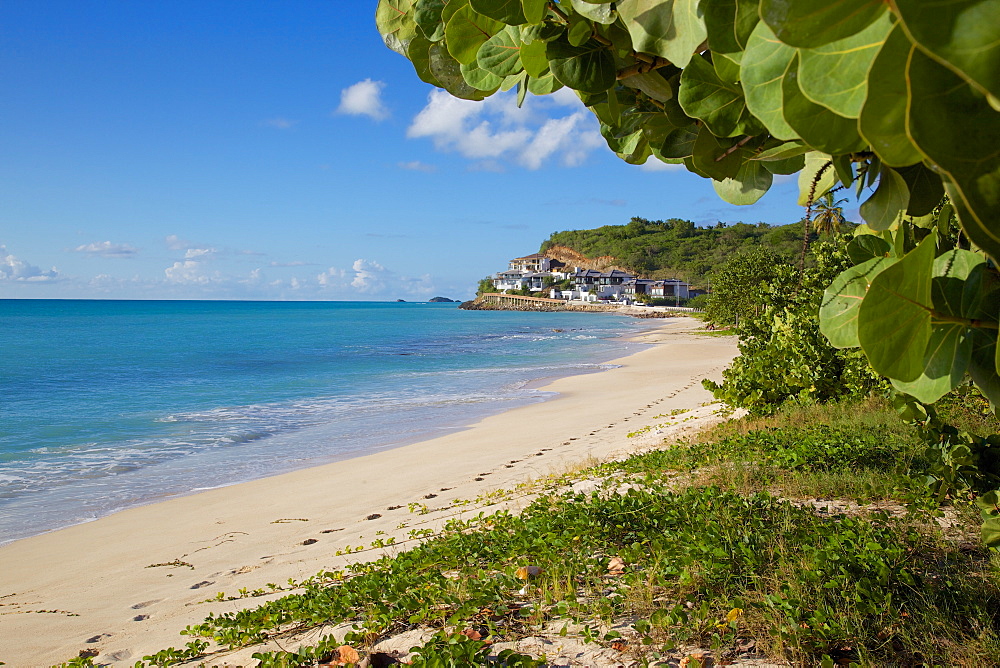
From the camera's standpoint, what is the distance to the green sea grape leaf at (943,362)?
2.09 feet

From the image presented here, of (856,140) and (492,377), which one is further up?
(856,140)

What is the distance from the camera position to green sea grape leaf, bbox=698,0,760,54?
1.75ft

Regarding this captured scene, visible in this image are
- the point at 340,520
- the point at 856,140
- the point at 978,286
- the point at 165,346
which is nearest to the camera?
the point at 856,140

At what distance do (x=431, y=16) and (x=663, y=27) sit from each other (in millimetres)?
497

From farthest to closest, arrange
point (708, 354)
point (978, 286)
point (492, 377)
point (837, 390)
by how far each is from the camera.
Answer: point (708, 354)
point (492, 377)
point (837, 390)
point (978, 286)

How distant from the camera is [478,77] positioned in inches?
39.4

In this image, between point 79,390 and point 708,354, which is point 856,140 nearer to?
point 79,390

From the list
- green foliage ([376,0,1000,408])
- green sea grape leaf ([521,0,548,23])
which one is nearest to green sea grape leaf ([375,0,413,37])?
green foliage ([376,0,1000,408])

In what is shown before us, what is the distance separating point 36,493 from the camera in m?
8.86

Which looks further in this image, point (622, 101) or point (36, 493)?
point (36, 493)

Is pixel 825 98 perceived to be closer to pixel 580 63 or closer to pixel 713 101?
pixel 713 101

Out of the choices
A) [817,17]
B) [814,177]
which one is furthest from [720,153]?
[817,17]

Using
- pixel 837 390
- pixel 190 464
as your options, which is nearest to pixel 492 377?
pixel 190 464

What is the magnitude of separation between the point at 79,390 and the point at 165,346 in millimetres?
18538
